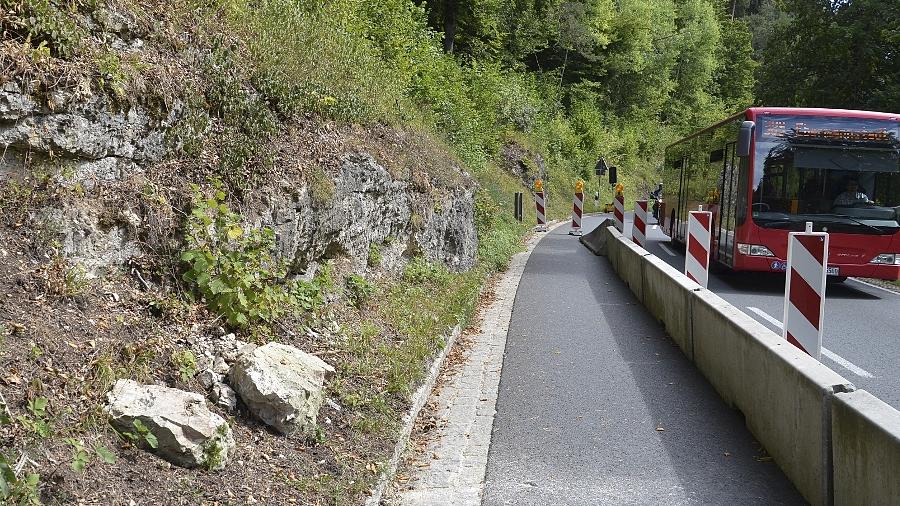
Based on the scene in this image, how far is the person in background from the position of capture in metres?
13.1

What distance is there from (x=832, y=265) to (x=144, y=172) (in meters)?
11.4

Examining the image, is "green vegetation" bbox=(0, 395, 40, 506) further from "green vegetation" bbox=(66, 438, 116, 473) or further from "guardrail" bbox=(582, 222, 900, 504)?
"guardrail" bbox=(582, 222, 900, 504)

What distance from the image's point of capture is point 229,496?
12.2 feet

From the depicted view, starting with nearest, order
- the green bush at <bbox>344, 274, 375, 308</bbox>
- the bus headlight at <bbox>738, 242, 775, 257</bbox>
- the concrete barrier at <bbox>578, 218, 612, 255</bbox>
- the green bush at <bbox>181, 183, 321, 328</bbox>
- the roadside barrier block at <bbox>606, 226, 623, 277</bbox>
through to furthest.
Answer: the green bush at <bbox>181, 183, 321, 328</bbox>, the green bush at <bbox>344, 274, 375, 308</bbox>, the bus headlight at <bbox>738, 242, 775, 257</bbox>, the roadside barrier block at <bbox>606, 226, 623, 277</bbox>, the concrete barrier at <bbox>578, 218, 612, 255</bbox>

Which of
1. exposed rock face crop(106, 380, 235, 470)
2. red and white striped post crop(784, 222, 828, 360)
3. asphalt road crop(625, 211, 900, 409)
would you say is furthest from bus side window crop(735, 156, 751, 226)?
exposed rock face crop(106, 380, 235, 470)

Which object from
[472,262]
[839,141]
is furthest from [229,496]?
[839,141]

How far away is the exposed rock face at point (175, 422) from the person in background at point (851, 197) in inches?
473

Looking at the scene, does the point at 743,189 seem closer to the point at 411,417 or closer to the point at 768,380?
the point at 768,380

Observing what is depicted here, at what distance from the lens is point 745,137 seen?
13.1 meters

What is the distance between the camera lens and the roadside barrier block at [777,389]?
4430 millimetres

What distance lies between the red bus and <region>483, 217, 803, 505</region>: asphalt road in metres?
4.35

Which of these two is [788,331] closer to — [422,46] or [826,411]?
[826,411]

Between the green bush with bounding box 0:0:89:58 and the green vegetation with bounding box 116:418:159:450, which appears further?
the green bush with bounding box 0:0:89:58

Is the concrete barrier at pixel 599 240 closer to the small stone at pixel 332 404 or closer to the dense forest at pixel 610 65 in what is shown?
the dense forest at pixel 610 65
